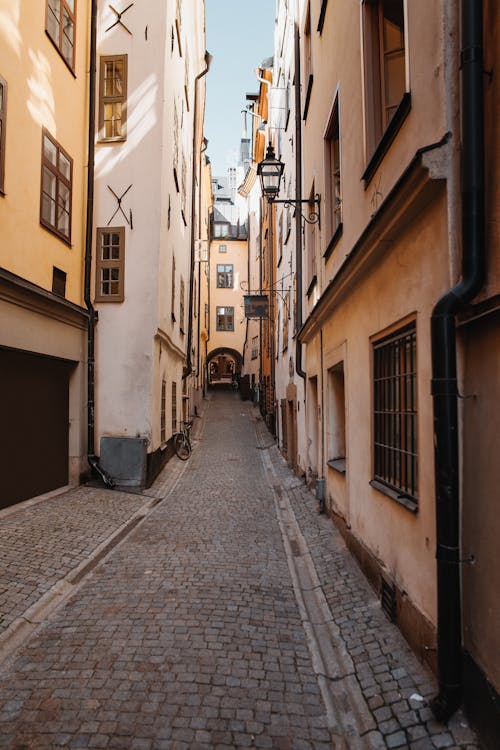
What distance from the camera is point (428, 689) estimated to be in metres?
3.39

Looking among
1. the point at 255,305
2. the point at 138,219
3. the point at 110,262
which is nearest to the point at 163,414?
the point at 110,262

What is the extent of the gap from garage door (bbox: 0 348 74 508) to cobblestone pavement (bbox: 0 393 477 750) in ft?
6.27

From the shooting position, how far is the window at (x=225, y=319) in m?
39.3

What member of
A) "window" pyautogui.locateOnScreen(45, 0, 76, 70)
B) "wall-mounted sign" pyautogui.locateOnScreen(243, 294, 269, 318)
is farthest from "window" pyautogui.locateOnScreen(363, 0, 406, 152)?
"wall-mounted sign" pyautogui.locateOnScreen(243, 294, 269, 318)

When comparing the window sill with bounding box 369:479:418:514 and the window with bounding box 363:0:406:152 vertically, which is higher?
the window with bounding box 363:0:406:152

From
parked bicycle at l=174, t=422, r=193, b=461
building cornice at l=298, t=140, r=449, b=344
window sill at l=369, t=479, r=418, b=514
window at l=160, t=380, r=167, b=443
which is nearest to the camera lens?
building cornice at l=298, t=140, r=449, b=344

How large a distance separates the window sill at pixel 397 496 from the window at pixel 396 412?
0.02 meters

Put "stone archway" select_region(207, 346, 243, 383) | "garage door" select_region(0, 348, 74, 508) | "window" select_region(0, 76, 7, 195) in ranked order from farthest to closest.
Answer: "stone archway" select_region(207, 346, 243, 383), "garage door" select_region(0, 348, 74, 508), "window" select_region(0, 76, 7, 195)

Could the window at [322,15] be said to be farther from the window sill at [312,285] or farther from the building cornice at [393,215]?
the building cornice at [393,215]

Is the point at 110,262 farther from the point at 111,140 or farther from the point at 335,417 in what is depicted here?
the point at 335,417

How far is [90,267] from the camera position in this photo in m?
11.5

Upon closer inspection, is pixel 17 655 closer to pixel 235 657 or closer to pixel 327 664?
pixel 235 657

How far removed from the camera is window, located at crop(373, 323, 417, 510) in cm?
439

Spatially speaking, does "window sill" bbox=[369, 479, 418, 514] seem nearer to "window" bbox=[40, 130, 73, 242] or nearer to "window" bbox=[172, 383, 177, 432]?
"window" bbox=[40, 130, 73, 242]
